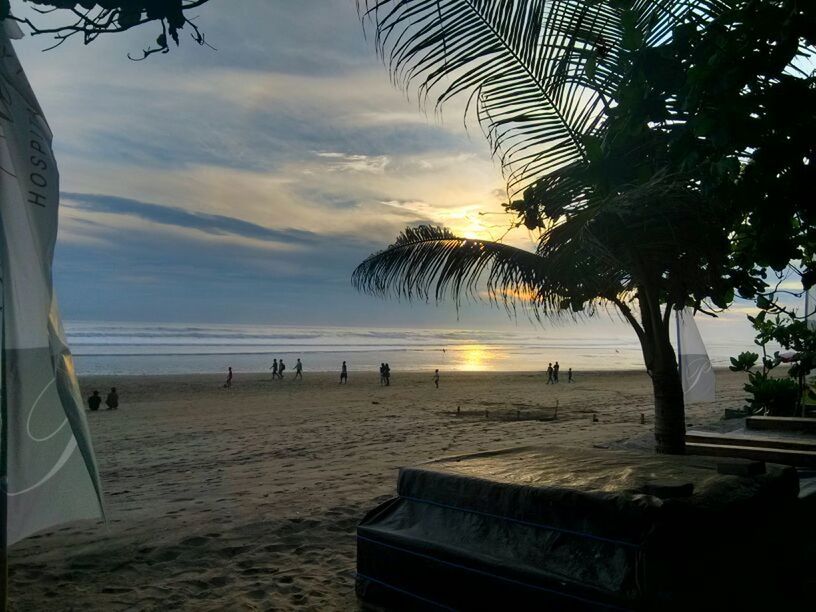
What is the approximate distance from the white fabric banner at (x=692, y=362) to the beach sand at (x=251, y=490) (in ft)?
4.44

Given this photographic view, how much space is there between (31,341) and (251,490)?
205 inches

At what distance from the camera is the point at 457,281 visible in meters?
6.07

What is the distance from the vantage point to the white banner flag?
2.74 meters

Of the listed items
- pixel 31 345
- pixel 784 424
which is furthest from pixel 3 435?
pixel 784 424

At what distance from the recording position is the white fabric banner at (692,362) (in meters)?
11.2

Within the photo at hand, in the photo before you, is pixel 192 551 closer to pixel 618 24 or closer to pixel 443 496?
pixel 443 496

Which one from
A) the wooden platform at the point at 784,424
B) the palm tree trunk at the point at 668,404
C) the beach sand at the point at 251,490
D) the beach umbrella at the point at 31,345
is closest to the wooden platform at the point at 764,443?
the wooden platform at the point at 784,424

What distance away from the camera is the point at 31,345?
2.80 metres

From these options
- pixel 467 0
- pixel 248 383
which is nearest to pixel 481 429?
pixel 467 0

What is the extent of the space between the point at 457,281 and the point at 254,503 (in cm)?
354

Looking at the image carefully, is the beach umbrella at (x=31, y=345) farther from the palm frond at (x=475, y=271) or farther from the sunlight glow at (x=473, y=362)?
the sunlight glow at (x=473, y=362)

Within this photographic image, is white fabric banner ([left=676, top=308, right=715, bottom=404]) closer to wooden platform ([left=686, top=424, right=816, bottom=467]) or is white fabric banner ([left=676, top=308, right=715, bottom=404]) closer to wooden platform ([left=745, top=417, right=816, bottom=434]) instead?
wooden platform ([left=745, top=417, right=816, bottom=434])

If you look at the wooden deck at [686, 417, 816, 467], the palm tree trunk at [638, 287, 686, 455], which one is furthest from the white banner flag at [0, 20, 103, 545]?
the wooden deck at [686, 417, 816, 467]

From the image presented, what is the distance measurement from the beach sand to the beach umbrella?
1.50 metres
